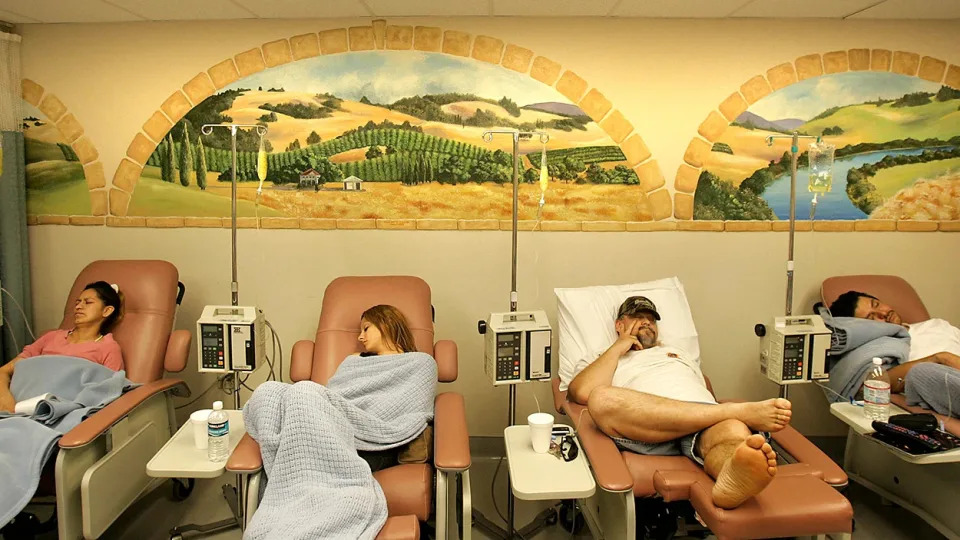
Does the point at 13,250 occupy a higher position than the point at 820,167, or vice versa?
the point at 820,167

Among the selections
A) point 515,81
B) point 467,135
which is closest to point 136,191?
point 467,135

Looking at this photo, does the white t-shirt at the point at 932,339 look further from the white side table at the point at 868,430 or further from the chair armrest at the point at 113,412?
the chair armrest at the point at 113,412

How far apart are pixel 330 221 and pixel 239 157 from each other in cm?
53

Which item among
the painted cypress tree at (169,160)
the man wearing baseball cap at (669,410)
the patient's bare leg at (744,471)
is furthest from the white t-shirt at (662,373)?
the painted cypress tree at (169,160)

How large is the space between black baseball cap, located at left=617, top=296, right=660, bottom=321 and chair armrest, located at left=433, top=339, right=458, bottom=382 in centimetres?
73

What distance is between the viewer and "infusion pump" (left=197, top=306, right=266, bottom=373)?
2.52 meters

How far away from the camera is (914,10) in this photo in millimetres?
2924

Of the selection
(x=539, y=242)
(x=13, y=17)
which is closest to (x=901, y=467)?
(x=539, y=242)

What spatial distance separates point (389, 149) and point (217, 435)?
1549mm

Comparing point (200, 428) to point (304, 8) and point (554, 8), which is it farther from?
point (554, 8)

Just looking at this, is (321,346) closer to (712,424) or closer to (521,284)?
(521,284)

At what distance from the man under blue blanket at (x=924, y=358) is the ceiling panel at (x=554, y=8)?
1701 millimetres

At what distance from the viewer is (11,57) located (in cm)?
308

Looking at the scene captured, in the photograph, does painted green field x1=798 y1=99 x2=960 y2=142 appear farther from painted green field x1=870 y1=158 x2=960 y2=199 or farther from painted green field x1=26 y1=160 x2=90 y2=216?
painted green field x1=26 y1=160 x2=90 y2=216
